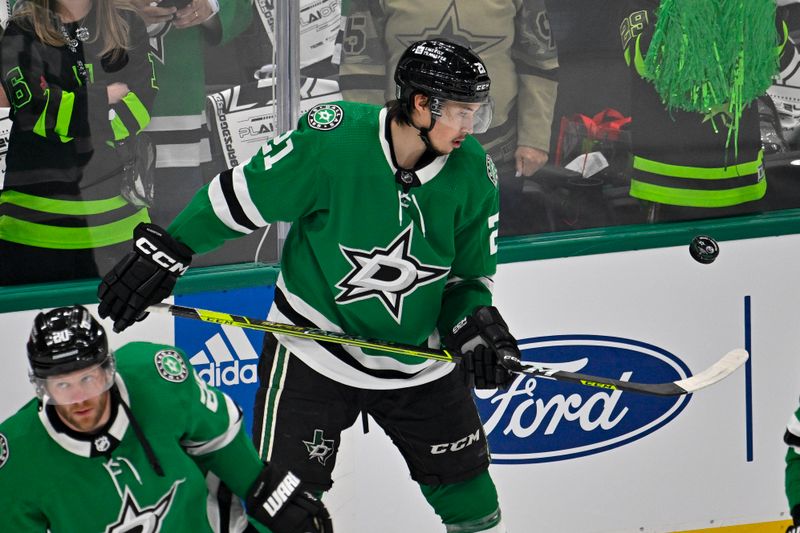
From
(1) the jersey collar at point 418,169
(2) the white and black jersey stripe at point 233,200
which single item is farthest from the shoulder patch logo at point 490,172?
(2) the white and black jersey stripe at point 233,200

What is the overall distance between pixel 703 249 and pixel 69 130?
164cm

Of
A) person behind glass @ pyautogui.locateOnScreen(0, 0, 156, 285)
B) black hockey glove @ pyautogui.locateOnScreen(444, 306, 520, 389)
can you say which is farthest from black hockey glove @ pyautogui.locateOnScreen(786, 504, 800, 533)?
person behind glass @ pyautogui.locateOnScreen(0, 0, 156, 285)

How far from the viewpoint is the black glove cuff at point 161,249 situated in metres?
2.80

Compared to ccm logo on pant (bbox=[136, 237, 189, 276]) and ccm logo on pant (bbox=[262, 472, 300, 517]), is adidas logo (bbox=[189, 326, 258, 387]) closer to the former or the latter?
ccm logo on pant (bbox=[136, 237, 189, 276])

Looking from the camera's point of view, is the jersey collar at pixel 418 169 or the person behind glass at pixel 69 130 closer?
the jersey collar at pixel 418 169

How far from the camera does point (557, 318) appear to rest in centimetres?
367

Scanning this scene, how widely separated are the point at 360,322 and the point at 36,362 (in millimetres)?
840

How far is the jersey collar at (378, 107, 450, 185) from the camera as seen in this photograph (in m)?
2.87

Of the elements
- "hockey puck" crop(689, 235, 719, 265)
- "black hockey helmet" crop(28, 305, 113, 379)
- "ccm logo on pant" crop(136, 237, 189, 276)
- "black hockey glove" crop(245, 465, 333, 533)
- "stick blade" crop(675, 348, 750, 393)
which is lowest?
"hockey puck" crop(689, 235, 719, 265)

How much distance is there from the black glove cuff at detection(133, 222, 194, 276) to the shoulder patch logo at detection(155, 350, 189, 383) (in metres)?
0.29

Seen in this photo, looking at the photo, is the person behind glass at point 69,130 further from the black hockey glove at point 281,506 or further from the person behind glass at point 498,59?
the black hockey glove at point 281,506

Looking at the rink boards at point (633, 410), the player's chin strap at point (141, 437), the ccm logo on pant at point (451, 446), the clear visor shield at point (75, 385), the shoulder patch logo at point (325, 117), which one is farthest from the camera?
the rink boards at point (633, 410)

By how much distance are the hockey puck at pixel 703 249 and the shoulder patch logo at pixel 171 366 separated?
5.41 feet

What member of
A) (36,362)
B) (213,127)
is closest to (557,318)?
(213,127)
